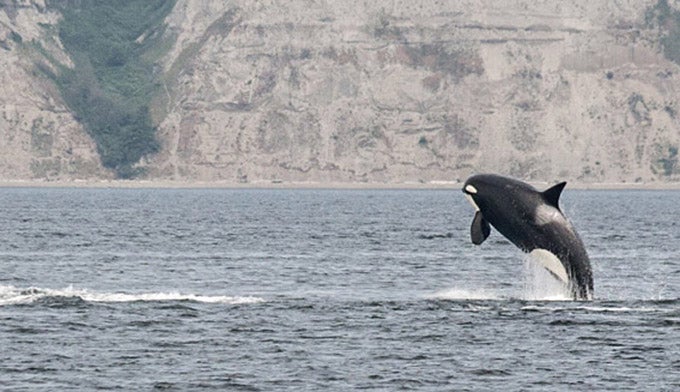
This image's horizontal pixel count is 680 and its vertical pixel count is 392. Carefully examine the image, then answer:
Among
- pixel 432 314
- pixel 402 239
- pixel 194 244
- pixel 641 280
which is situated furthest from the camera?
pixel 402 239

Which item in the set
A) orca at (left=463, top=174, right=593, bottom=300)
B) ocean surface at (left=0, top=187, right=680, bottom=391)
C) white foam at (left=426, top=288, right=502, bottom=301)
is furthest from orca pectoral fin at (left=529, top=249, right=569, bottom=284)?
white foam at (left=426, top=288, right=502, bottom=301)

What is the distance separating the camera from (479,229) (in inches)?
1793

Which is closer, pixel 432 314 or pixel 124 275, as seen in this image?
pixel 432 314

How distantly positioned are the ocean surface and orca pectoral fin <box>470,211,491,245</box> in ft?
8.75

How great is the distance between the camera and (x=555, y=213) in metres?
46.4

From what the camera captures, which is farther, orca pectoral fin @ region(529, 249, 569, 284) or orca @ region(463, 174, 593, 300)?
orca pectoral fin @ region(529, 249, 569, 284)

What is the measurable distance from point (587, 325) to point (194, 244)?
5381cm

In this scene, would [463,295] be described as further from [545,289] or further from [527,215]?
[527,215]

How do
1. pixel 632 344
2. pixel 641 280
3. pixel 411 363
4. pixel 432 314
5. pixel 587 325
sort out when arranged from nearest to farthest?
pixel 411 363
pixel 632 344
pixel 587 325
pixel 432 314
pixel 641 280

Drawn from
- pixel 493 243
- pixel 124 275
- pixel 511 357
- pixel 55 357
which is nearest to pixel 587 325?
pixel 511 357

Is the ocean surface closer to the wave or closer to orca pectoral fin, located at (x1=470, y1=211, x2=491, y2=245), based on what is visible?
the wave

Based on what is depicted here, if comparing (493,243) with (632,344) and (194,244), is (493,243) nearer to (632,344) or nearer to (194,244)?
(194,244)

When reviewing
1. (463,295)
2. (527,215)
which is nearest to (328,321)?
(527,215)

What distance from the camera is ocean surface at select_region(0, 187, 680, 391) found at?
38.4 m
